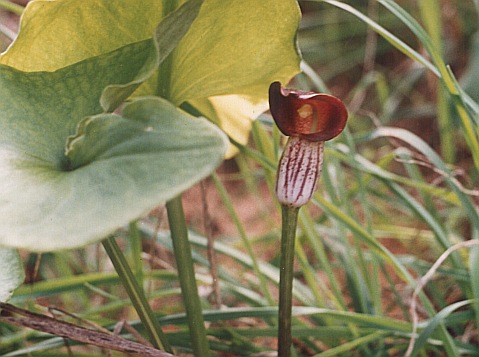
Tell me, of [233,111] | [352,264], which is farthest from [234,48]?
[352,264]

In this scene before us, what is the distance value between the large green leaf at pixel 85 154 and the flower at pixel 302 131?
115 millimetres

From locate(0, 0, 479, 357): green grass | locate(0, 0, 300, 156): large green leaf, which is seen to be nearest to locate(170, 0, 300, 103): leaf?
locate(0, 0, 300, 156): large green leaf

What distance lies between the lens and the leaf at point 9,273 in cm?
51

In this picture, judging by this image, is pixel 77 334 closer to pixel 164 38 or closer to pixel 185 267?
pixel 185 267

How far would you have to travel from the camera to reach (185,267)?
0.61m

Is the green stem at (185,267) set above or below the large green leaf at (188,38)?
below

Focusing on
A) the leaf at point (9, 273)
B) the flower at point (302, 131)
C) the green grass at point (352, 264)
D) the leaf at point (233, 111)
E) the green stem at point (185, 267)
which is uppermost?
the flower at point (302, 131)

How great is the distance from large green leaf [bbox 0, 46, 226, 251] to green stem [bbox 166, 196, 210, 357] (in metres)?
0.13

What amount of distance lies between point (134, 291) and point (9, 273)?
0.34ft

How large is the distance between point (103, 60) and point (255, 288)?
64cm

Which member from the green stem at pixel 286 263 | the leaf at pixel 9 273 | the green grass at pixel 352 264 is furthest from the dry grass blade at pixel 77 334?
the green grass at pixel 352 264

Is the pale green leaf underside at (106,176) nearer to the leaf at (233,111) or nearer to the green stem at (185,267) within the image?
the green stem at (185,267)

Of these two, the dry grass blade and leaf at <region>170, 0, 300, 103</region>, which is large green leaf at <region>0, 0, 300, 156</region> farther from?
the dry grass blade

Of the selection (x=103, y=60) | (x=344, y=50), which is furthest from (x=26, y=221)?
(x=344, y=50)
